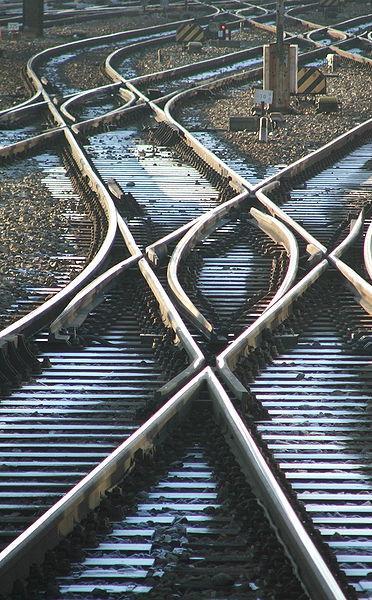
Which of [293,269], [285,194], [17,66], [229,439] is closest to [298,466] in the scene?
[229,439]

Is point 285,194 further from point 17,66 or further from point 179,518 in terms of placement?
point 17,66

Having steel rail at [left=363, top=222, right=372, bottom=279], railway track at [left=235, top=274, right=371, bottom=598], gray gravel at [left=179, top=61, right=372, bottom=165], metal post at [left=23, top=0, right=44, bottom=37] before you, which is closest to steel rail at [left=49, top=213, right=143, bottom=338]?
railway track at [left=235, top=274, right=371, bottom=598]

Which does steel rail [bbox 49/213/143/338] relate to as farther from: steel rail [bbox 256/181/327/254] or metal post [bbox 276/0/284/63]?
metal post [bbox 276/0/284/63]

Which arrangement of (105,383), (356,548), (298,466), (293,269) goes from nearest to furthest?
(356,548)
(298,466)
(105,383)
(293,269)

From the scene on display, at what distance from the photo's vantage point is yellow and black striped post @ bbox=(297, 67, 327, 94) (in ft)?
69.5

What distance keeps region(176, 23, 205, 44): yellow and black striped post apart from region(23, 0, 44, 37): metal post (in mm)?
4273

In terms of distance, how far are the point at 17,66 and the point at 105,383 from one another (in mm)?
21255

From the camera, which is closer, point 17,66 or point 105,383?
point 105,383

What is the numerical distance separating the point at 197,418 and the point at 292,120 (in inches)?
531

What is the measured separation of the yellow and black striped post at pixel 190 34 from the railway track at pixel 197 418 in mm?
20267

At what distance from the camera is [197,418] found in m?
6.70

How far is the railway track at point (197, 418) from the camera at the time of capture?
5.05 m

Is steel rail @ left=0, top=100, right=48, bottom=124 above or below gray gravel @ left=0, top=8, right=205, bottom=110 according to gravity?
below

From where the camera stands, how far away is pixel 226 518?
18.2ft
